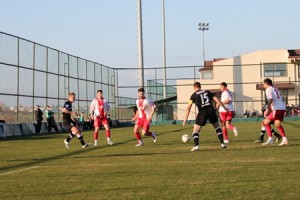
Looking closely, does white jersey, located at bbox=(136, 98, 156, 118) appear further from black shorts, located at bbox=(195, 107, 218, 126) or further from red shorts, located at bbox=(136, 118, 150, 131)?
black shorts, located at bbox=(195, 107, 218, 126)

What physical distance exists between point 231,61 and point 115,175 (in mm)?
57557

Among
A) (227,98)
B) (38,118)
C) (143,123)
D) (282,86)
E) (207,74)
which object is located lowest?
(143,123)

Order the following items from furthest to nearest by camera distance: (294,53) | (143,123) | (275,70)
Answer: (294,53) → (275,70) → (143,123)

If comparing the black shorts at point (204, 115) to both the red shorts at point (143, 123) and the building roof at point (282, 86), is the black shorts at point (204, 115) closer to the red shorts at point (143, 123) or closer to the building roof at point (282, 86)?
the red shorts at point (143, 123)

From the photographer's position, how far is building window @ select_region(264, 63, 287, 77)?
202 ft

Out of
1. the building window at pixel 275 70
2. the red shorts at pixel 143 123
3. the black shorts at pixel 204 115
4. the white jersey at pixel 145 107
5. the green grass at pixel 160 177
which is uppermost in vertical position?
the building window at pixel 275 70

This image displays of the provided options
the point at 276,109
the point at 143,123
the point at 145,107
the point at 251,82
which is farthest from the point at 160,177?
the point at 251,82

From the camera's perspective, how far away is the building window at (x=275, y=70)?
6151cm

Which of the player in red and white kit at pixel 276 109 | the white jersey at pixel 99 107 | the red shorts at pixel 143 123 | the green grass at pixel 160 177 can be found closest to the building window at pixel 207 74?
the white jersey at pixel 99 107

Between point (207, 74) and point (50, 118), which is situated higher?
point (207, 74)

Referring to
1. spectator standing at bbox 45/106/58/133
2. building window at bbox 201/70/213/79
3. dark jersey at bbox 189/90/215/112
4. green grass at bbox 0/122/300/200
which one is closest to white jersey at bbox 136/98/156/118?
dark jersey at bbox 189/90/215/112

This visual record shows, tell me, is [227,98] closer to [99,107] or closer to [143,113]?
[143,113]

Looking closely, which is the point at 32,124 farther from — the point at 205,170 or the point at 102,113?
the point at 205,170

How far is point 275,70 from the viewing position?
6150cm
